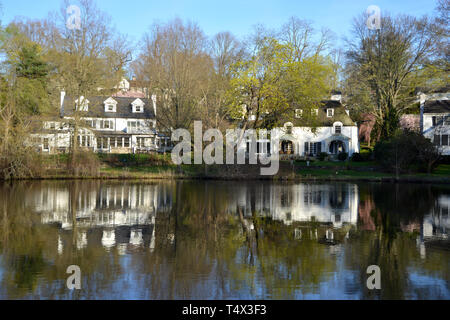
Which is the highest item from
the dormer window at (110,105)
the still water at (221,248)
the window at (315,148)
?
the dormer window at (110,105)

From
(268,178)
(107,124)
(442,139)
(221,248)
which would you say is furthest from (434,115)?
(221,248)

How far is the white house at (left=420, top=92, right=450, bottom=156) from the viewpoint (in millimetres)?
48575

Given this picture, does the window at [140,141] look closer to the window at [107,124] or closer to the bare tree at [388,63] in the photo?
the window at [107,124]

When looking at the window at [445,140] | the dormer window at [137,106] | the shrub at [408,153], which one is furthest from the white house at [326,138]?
the dormer window at [137,106]

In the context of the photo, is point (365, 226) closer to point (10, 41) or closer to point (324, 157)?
point (10, 41)

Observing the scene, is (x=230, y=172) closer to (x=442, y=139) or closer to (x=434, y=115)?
(x=442, y=139)

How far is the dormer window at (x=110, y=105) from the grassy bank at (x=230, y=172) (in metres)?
16.5

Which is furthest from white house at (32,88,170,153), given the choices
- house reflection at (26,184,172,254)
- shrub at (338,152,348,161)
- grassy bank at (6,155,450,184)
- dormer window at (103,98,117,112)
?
house reflection at (26,184,172,254)

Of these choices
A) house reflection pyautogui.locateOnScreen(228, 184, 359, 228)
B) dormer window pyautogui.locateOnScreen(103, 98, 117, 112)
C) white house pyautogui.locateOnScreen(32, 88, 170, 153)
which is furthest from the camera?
dormer window pyautogui.locateOnScreen(103, 98, 117, 112)

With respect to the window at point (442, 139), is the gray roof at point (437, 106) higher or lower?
higher

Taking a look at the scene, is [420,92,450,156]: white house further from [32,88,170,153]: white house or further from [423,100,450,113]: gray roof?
[32,88,170,153]: white house

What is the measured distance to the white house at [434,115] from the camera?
4858cm

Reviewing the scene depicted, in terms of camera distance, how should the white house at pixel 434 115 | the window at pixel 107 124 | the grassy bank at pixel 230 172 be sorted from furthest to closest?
the window at pixel 107 124
the white house at pixel 434 115
the grassy bank at pixel 230 172

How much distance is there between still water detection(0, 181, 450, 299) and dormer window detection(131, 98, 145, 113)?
36667mm
